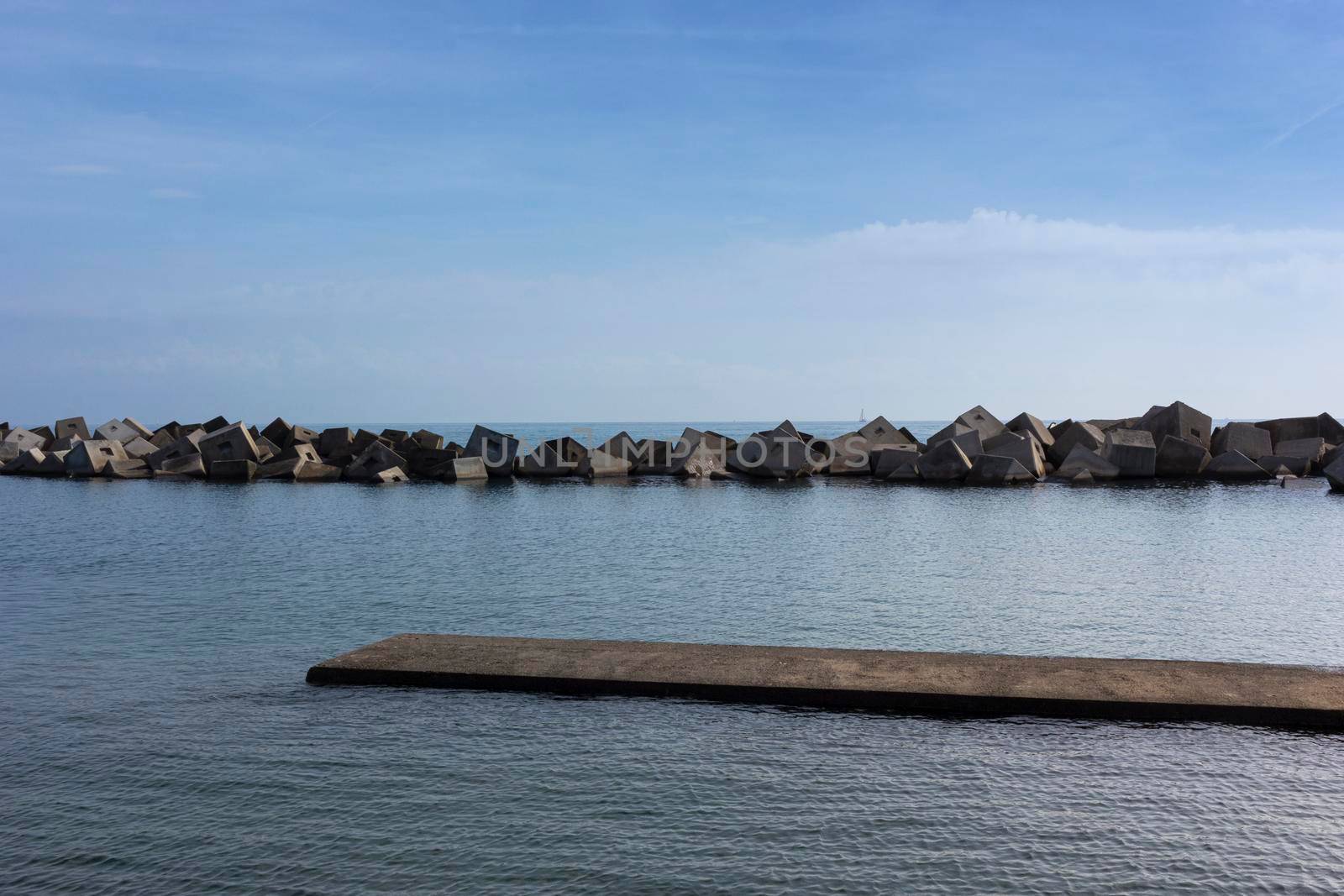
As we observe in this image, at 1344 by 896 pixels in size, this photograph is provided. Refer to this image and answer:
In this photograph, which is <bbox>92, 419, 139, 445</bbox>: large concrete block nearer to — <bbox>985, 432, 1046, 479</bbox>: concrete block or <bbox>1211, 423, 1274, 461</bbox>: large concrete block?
<bbox>985, 432, 1046, 479</bbox>: concrete block

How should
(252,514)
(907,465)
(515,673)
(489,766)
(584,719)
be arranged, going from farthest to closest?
(907,465) → (252,514) → (515,673) → (584,719) → (489,766)

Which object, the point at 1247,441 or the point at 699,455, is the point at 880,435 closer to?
the point at 699,455

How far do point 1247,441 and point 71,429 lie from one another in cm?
4393

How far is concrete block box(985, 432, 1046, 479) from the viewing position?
33.7 m

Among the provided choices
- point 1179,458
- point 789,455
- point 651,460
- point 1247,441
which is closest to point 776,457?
point 789,455

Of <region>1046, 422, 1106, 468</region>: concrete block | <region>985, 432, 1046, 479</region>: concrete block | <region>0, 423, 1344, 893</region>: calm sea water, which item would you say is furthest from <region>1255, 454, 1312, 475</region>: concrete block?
<region>0, 423, 1344, 893</region>: calm sea water

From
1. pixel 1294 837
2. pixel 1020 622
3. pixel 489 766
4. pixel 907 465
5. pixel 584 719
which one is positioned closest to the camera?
pixel 1294 837

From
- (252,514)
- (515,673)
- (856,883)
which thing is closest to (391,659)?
(515,673)

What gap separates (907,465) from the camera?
116 ft

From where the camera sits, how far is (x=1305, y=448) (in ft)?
115

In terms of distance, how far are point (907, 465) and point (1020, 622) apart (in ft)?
77.1

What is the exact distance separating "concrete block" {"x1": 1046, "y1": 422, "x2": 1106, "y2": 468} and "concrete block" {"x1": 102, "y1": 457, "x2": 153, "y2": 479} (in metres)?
30.4

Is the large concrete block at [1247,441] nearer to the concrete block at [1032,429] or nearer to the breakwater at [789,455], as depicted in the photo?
the breakwater at [789,455]

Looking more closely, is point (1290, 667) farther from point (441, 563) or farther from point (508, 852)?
point (441, 563)
